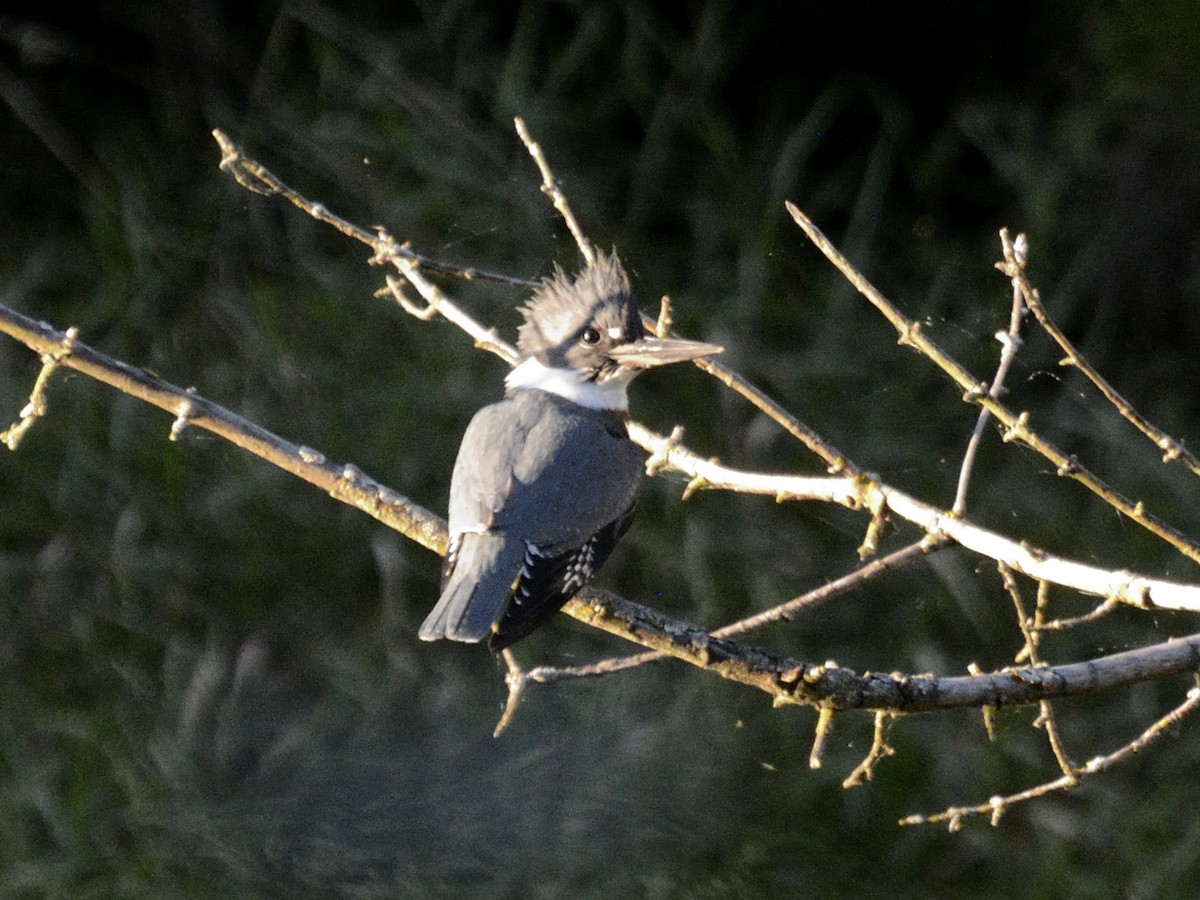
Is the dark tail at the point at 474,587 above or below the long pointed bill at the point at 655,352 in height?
below

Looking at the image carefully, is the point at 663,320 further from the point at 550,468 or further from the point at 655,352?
the point at 550,468

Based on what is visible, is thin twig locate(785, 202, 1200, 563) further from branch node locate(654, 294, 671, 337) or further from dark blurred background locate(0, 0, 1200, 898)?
dark blurred background locate(0, 0, 1200, 898)

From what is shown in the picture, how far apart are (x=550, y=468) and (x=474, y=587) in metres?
0.22

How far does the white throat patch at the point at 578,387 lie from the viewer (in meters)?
2.06

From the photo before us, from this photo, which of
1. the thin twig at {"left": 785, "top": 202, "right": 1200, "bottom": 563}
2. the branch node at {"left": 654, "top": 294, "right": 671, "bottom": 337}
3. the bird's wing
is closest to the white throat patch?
the branch node at {"left": 654, "top": 294, "right": 671, "bottom": 337}

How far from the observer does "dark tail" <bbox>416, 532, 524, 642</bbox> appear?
1661 millimetres

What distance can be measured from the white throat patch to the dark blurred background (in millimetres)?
970

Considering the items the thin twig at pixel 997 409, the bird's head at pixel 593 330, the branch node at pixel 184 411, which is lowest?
the branch node at pixel 184 411

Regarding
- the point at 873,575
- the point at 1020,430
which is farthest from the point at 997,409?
the point at 873,575

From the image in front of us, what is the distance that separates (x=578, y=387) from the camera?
2.07 meters

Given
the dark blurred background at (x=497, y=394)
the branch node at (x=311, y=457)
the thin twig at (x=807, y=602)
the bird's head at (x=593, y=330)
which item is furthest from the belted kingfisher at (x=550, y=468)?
the dark blurred background at (x=497, y=394)

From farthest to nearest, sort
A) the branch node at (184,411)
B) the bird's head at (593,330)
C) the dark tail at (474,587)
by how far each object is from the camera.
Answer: the bird's head at (593,330), the dark tail at (474,587), the branch node at (184,411)

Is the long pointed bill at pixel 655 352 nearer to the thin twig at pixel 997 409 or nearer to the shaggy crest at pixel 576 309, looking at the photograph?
the shaggy crest at pixel 576 309

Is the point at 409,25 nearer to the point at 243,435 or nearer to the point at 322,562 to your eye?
the point at 322,562
